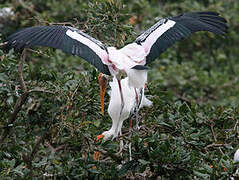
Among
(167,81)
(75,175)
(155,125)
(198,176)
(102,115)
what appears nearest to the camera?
(198,176)

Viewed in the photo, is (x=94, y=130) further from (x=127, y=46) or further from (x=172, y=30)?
(x=172, y=30)

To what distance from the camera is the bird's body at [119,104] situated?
2600mm

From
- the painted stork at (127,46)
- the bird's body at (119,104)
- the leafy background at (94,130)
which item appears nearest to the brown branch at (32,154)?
the leafy background at (94,130)

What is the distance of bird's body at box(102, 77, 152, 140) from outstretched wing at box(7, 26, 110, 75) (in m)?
0.27

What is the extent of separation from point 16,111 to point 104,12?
32.7 inches

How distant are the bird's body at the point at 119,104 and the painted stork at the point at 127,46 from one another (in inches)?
1.9

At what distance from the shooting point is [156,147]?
2.18 metres

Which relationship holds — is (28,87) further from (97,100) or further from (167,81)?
(167,81)

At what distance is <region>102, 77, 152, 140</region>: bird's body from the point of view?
260 cm

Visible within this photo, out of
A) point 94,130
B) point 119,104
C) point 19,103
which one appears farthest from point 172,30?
point 19,103

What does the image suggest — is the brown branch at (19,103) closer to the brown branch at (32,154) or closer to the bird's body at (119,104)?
the brown branch at (32,154)

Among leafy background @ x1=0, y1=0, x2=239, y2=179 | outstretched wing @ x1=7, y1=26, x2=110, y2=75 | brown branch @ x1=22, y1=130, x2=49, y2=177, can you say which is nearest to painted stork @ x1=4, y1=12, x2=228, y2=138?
outstretched wing @ x1=7, y1=26, x2=110, y2=75

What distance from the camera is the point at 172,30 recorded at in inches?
97.7

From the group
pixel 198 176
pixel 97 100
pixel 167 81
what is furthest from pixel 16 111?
pixel 167 81
